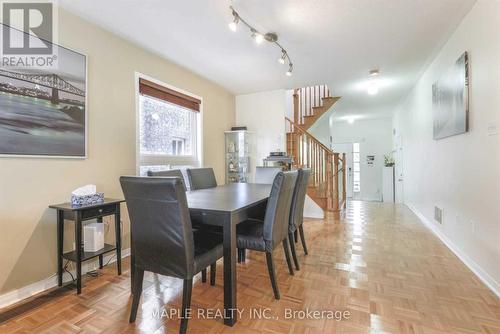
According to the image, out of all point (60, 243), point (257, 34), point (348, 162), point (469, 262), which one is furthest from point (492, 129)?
point (348, 162)

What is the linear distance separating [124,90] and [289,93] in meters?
3.86

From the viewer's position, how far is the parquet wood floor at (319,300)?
5.05 feet

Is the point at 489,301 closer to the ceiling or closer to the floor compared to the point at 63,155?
closer to the floor

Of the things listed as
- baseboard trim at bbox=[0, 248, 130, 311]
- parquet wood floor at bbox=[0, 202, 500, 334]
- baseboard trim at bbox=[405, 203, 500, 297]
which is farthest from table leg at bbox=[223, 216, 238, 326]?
baseboard trim at bbox=[405, 203, 500, 297]

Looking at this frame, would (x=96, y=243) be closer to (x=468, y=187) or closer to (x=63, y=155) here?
(x=63, y=155)

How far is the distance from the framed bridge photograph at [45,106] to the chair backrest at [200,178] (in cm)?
109

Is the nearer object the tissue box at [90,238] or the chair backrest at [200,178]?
the tissue box at [90,238]

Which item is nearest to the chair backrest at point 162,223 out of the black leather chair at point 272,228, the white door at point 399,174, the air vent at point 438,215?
the black leather chair at point 272,228

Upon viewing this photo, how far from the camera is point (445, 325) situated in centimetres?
153

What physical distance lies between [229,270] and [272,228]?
463 millimetres

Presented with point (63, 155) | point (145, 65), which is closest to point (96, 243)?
point (63, 155)

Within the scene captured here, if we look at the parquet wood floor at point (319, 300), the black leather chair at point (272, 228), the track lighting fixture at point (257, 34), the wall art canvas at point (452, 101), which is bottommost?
the parquet wood floor at point (319, 300)

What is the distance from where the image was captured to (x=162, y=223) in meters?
1.42

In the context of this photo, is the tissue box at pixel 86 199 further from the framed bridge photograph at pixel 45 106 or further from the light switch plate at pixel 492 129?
the light switch plate at pixel 492 129
